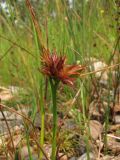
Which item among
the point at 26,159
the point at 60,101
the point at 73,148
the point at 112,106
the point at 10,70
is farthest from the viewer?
the point at 10,70

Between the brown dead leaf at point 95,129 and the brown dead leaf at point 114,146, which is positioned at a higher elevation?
the brown dead leaf at point 95,129

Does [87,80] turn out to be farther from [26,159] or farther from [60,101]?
[26,159]

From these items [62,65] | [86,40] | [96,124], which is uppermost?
[86,40]

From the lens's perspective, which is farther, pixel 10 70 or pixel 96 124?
pixel 10 70

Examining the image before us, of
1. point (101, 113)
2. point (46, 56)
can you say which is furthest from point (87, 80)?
point (46, 56)

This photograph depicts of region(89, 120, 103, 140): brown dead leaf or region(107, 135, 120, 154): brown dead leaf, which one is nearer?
region(107, 135, 120, 154): brown dead leaf

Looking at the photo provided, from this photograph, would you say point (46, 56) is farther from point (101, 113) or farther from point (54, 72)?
point (101, 113)

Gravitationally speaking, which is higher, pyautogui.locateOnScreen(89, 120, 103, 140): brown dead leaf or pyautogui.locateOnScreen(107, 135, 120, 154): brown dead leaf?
pyautogui.locateOnScreen(89, 120, 103, 140): brown dead leaf

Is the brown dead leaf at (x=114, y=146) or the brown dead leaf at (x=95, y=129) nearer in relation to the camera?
the brown dead leaf at (x=114, y=146)

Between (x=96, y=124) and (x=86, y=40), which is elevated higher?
(x=86, y=40)

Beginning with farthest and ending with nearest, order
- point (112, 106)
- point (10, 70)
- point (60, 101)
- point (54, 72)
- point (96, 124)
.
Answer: point (10, 70), point (60, 101), point (112, 106), point (96, 124), point (54, 72)

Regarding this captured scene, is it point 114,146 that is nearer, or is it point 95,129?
point 114,146
